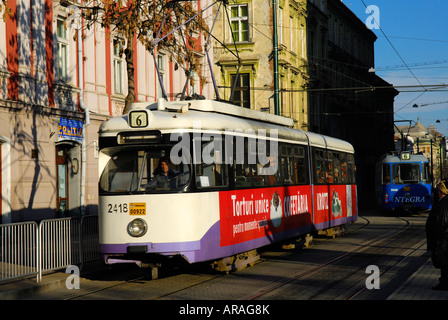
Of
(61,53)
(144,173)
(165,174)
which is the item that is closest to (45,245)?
(144,173)

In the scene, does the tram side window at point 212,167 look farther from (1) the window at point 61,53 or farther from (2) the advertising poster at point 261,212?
(1) the window at point 61,53

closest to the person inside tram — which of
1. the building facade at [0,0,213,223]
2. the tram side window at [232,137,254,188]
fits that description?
the tram side window at [232,137,254,188]

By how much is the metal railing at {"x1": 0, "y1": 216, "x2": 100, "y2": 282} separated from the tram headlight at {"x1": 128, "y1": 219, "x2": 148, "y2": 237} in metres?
1.85

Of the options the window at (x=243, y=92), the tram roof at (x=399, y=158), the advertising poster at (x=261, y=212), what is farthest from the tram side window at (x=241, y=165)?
the window at (x=243, y=92)

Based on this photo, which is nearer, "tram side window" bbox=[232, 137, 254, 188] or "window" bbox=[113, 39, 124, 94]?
"tram side window" bbox=[232, 137, 254, 188]

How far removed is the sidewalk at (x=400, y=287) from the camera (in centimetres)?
979

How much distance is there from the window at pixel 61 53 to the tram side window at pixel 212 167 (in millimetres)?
11030

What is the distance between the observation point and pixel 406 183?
3312 centimetres

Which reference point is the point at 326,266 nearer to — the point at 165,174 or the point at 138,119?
the point at 165,174

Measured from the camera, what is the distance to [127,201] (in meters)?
11.8

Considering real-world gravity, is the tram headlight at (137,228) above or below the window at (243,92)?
below

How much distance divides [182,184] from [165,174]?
33cm

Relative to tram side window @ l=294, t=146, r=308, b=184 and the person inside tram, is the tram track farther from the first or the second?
the person inside tram

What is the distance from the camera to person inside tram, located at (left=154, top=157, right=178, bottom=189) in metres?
11.7
